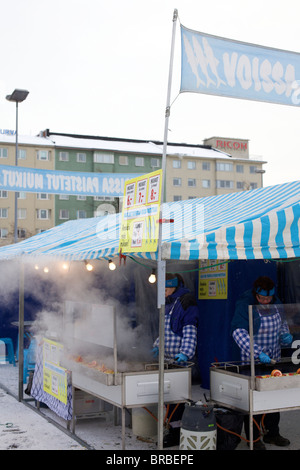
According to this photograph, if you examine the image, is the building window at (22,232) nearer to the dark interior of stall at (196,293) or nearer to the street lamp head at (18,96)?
the street lamp head at (18,96)

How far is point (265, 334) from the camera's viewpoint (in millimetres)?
5316

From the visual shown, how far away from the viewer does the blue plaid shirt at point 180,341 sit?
5.68 meters

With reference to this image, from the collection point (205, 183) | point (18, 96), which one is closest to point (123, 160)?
point (205, 183)

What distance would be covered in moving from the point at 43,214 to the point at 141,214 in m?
45.3

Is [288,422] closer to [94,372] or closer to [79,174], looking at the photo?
[94,372]

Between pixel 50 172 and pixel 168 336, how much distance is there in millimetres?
4377

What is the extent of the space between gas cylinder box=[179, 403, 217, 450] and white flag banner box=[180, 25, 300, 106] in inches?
105

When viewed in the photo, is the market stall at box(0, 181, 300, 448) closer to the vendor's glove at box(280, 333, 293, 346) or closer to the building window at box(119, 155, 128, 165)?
the vendor's glove at box(280, 333, 293, 346)

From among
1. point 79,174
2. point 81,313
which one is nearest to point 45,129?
point 79,174

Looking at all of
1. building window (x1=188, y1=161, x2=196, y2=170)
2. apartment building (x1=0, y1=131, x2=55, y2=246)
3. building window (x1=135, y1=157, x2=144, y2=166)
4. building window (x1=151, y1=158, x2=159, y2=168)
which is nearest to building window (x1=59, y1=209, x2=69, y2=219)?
apartment building (x1=0, y1=131, x2=55, y2=246)

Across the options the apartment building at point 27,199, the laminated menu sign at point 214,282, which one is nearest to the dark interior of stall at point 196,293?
the laminated menu sign at point 214,282

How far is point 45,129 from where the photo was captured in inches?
1994

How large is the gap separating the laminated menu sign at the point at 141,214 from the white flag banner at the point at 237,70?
2.66 ft

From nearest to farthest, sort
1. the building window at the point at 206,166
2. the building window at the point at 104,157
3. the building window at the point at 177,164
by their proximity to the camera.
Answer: the building window at the point at 104,157 → the building window at the point at 177,164 → the building window at the point at 206,166
